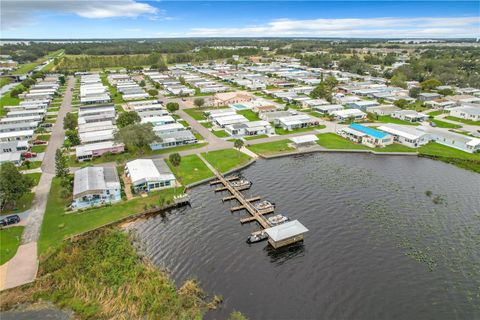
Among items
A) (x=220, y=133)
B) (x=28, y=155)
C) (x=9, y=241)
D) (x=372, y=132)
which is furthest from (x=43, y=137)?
(x=372, y=132)

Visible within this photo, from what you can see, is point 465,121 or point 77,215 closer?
point 77,215

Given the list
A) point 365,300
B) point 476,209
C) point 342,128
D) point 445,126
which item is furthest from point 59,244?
point 445,126

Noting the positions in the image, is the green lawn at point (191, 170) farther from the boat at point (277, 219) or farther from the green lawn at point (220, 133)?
the boat at point (277, 219)

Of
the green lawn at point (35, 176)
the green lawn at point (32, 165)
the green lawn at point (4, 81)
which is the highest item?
the green lawn at point (4, 81)

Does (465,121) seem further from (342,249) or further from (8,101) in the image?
(8,101)

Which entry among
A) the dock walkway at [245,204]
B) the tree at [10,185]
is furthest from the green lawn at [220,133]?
the tree at [10,185]
